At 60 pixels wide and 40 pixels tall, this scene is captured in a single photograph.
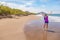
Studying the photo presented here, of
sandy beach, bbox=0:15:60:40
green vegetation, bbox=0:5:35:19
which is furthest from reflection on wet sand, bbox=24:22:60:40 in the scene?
green vegetation, bbox=0:5:35:19

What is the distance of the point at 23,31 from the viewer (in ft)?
6.43

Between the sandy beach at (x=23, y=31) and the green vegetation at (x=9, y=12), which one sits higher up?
the green vegetation at (x=9, y=12)

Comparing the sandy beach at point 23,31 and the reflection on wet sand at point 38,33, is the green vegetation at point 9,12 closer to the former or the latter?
the sandy beach at point 23,31

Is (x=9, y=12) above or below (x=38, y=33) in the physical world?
above

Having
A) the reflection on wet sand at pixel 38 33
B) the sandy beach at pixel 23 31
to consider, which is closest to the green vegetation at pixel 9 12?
the sandy beach at pixel 23 31

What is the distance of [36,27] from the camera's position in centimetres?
200

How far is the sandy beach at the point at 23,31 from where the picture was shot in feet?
6.20

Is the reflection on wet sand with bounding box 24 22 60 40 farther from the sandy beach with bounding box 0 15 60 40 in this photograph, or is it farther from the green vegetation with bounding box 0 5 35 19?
the green vegetation with bounding box 0 5 35 19

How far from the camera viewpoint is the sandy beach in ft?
6.20

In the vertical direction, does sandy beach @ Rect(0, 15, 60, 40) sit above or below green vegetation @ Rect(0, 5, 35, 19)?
below

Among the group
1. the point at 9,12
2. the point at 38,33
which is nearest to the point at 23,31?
the point at 38,33

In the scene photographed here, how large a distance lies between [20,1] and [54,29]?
62cm

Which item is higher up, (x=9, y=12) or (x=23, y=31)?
(x=9, y=12)

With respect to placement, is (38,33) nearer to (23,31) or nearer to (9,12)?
(23,31)
